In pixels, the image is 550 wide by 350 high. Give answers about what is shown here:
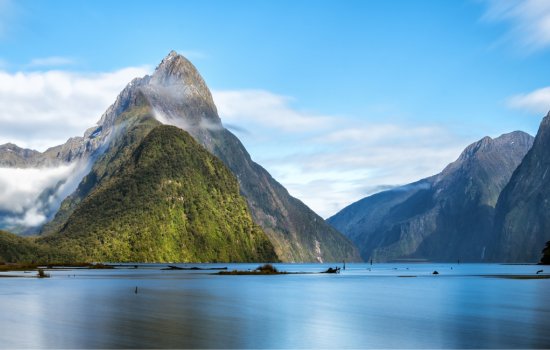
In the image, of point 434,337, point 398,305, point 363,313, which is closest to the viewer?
point 434,337

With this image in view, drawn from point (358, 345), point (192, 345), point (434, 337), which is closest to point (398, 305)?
point (434, 337)

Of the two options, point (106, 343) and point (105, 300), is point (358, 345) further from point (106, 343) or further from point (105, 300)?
point (105, 300)

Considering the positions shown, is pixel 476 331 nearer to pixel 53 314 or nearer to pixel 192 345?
pixel 192 345

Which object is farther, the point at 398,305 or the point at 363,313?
the point at 398,305

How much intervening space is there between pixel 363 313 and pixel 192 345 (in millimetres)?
39041

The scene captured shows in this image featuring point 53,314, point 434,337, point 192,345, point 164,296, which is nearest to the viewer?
point 192,345

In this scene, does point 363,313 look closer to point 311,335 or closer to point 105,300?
point 311,335

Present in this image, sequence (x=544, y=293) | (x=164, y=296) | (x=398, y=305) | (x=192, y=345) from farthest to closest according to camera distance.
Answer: (x=544, y=293) < (x=164, y=296) < (x=398, y=305) < (x=192, y=345)

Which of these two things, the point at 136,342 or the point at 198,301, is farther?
the point at 198,301

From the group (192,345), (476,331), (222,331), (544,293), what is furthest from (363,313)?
(544,293)

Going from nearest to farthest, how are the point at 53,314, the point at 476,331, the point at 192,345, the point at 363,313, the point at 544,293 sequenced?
1. the point at 192,345
2. the point at 476,331
3. the point at 53,314
4. the point at 363,313
5. the point at 544,293

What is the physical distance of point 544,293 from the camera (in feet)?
433

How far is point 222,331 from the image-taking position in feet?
225

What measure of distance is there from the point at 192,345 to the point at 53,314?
113 feet
